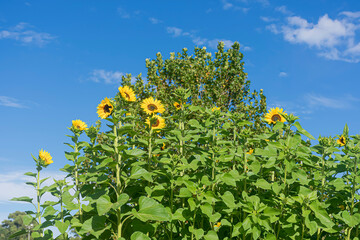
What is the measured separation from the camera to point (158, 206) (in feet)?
Result: 10.3

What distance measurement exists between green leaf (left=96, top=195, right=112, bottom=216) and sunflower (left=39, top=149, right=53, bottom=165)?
4.69 feet

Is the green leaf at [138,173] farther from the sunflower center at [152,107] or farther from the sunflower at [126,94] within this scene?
the sunflower center at [152,107]

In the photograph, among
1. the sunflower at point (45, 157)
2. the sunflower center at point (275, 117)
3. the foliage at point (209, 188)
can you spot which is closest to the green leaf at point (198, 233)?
the foliage at point (209, 188)

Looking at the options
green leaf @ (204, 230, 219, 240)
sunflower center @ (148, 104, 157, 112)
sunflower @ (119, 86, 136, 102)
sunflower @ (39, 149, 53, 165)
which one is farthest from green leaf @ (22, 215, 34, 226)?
green leaf @ (204, 230, 219, 240)

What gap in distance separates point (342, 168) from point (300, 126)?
1.99ft

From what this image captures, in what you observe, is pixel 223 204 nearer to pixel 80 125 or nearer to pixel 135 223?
pixel 135 223

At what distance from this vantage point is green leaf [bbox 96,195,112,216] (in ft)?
9.96

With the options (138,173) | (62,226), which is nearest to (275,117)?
(138,173)

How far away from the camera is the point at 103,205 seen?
3.13 m

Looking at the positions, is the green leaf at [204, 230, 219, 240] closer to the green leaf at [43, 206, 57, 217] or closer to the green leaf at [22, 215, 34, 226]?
the green leaf at [43, 206, 57, 217]

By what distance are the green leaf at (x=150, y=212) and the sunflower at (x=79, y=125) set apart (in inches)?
58.7

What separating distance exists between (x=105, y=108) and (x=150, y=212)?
1320mm

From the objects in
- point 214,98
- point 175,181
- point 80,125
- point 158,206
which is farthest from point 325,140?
point 214,98

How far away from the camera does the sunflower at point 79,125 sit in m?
4.23
